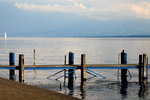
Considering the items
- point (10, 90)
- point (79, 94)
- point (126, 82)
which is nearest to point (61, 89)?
point (79, 94)

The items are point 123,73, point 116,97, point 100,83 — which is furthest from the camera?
point 123,73

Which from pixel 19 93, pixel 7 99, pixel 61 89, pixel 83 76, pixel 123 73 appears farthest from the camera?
pixel 123 73

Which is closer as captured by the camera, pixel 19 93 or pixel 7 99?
pixel 7 99

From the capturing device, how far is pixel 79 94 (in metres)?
23.6

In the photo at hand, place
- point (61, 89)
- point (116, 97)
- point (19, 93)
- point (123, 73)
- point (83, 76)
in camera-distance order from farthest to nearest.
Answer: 1. point (123, 73)
2. point (83, 76)
3. point (61, 89)
4. point (116, 97)
5. point (19, 93)

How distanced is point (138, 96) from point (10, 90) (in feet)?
44.4

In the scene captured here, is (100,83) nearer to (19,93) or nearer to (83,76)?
(83,76)

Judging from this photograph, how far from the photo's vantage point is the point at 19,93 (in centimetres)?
1178

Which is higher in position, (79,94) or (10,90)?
(10,90)

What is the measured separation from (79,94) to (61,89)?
286 centimetres

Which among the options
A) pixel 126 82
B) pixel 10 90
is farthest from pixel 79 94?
pixel 10 90

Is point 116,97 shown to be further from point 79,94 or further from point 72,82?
point 72,82

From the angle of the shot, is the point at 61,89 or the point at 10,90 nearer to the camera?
the point at 10,90

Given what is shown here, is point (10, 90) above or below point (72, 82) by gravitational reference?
above
